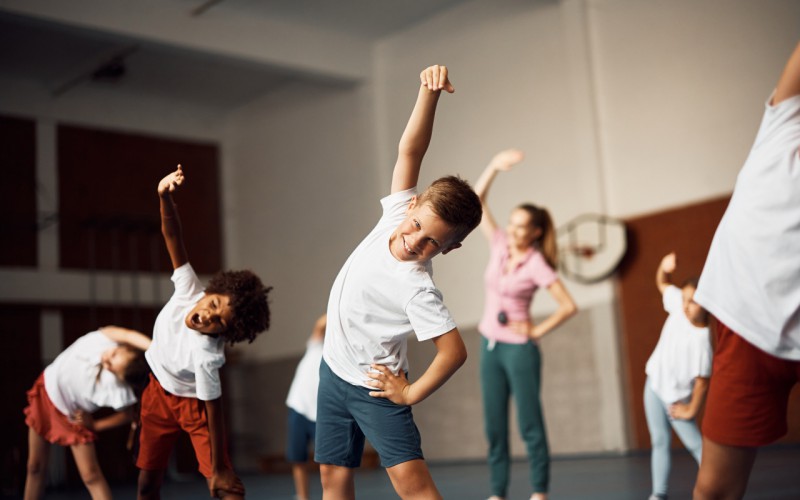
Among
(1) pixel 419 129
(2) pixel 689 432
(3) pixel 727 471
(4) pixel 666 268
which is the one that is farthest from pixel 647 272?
(3) pixel 727 471

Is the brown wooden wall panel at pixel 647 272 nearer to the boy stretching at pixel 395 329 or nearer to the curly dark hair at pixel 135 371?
the curly dark hair at pixel 135 371

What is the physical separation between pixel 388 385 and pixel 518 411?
2.05 meters

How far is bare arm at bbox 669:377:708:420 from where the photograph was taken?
12.1 ft

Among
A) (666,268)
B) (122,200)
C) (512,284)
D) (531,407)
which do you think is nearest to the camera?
(666,268)

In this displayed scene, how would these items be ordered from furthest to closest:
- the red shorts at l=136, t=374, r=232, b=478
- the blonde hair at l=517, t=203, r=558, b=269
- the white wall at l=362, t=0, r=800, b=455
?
1. the white wall at l=362, t=0, r=800, b=455
2. the blonde hair at l=517, t=203, r=558, b=269
3. the red shorts at l=136, t=374, r=232, b=478

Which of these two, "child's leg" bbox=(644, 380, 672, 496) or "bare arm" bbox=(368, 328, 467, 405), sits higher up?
"bare arm" bbox=(368, 328, 467, 405)

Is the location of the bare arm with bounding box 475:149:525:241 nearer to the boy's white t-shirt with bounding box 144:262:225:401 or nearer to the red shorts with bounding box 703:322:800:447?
→ the boy's white t-shirt with bounding box 144:262:225:401

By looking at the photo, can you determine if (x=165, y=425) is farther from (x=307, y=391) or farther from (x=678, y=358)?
(x=678, y=358)

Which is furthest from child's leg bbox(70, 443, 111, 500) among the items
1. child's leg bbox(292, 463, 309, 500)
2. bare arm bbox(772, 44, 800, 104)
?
bare arm bbox(772, 44, 800, 104)

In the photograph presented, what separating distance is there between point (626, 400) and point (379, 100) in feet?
14.7

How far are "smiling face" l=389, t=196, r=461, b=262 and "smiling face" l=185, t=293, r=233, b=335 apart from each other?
101 cm

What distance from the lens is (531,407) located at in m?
4.27

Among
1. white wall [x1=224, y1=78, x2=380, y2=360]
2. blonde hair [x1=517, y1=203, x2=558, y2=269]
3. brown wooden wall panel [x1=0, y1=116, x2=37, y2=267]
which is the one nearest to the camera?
blonde hair [x1=517, y1=203, x2=558, y2=269]

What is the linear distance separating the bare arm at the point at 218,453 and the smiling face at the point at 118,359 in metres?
0.91
